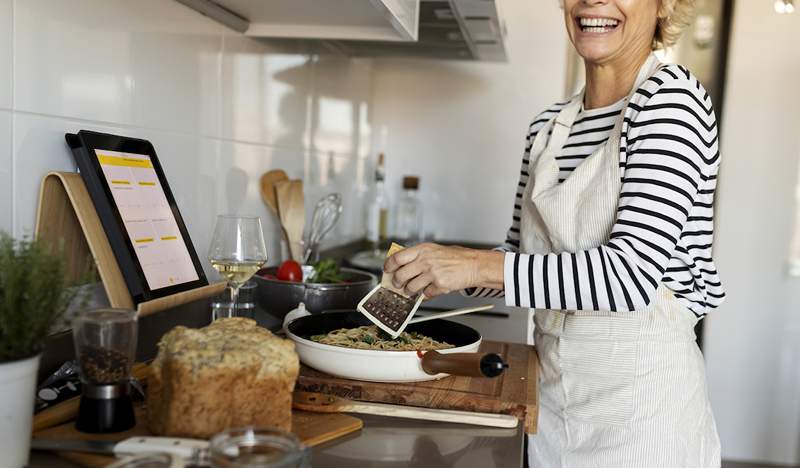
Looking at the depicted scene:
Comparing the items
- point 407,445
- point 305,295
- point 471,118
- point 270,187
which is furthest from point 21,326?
point 471,118

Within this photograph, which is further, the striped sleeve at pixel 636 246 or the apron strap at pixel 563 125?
the apron strap at pixel 563 125

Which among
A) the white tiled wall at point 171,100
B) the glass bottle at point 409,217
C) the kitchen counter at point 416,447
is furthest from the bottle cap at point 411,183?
Result: the kitchen counter at point 416,447

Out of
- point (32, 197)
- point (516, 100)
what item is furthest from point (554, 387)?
point (516, 100)

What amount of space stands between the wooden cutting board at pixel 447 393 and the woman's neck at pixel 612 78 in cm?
52

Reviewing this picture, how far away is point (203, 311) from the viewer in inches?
45.8

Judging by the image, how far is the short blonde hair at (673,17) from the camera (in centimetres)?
116

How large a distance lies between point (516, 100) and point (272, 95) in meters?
1.13

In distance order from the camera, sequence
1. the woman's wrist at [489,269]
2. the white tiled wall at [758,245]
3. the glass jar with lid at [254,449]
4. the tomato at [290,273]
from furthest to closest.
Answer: the white tiled wall at [758,245], the tomato at [290,273], the woman's wrist at [489,269], the glass jar with lid at [254,449]

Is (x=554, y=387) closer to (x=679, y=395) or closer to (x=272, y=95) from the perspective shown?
(x=679, y=395)

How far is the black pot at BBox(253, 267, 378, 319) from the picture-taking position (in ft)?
4.17

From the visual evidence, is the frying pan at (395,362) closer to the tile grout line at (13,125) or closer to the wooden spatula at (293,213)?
the tile grout line at (13,125)

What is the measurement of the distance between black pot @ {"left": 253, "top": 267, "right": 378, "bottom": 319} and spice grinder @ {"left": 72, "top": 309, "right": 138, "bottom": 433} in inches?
21.0

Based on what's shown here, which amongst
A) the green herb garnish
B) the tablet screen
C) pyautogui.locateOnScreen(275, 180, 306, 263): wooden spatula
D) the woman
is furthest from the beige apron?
pyautogui.locateOnScreen(275, 180, 306, 263): wooden spatula

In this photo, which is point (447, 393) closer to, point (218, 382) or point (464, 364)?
→ point (464, 364)
